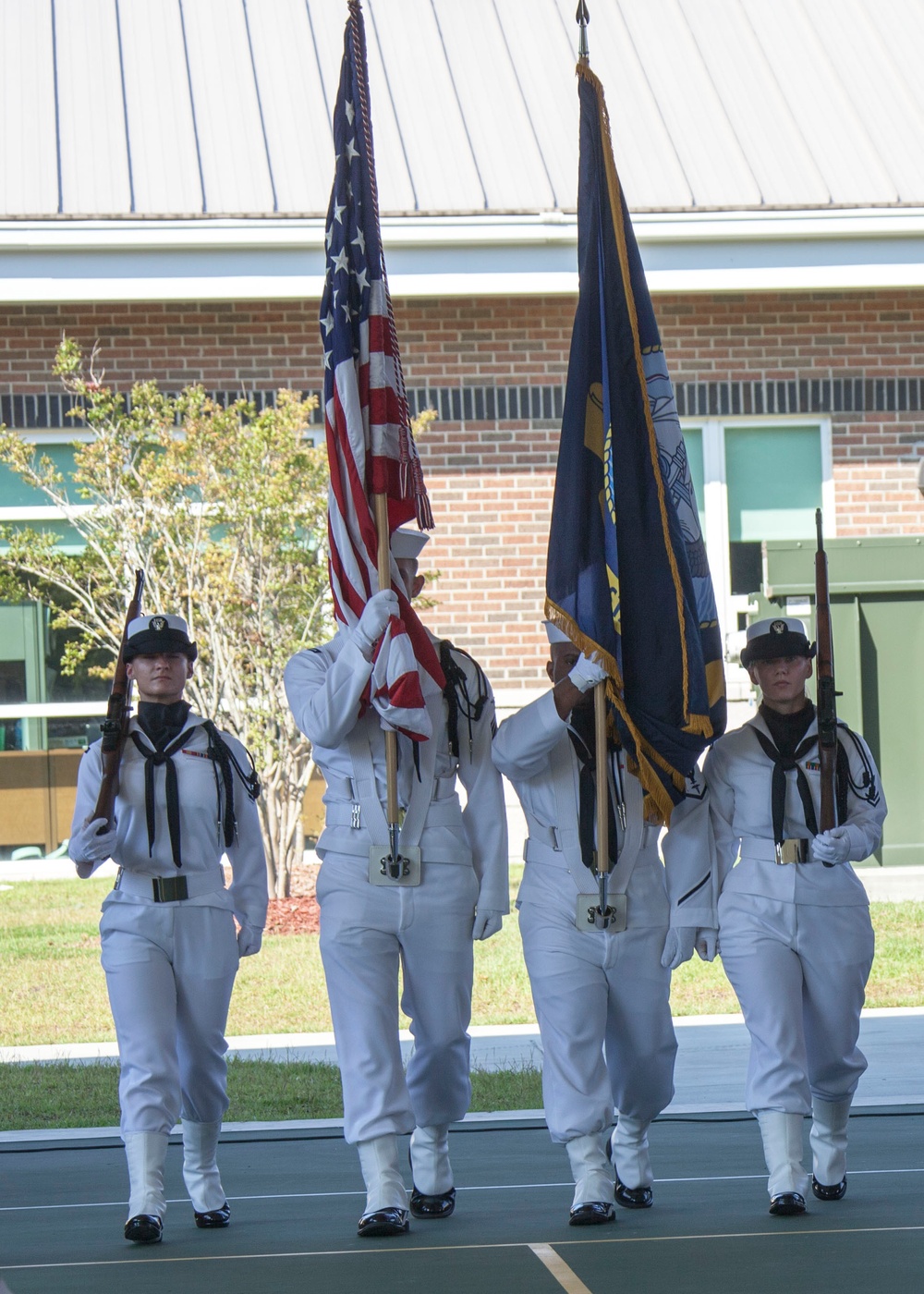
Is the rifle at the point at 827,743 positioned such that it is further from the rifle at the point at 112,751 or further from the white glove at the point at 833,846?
the rifle at the point at 112,751

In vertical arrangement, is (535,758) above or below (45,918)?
above

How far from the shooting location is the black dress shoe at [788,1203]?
222 inches

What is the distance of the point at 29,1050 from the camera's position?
938 cm

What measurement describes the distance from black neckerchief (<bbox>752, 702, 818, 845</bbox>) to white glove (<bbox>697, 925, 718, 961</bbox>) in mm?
372

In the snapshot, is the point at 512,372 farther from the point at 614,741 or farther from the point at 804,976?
the point at 804,976

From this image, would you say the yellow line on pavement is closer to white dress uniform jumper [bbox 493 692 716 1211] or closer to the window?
white dress uniform jumper [bbox 493 692 716 1211]

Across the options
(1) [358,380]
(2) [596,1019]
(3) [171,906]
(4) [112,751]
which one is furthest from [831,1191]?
(1) [358,380]

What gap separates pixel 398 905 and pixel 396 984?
9.8 inches

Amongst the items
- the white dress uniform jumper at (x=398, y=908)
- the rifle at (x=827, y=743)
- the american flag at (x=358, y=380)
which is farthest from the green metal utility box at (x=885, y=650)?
the white dress uniform jumper at (x=398, y=908)

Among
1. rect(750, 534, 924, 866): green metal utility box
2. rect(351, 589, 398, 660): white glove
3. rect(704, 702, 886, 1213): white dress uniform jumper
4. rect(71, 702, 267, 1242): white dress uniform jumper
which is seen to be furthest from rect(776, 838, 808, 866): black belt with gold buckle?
rect(750, 534, 924, 866): green metal utility box

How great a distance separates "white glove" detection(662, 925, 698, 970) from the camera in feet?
19.1

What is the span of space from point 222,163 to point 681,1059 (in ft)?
28.9

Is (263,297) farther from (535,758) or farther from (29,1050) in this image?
(535,758)

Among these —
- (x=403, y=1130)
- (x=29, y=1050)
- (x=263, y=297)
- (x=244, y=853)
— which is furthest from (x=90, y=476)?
(x=403, y=1130)
